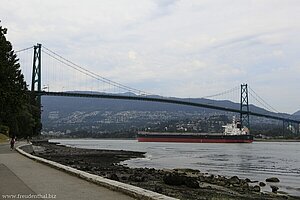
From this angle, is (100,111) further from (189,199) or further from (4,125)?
(189,199)

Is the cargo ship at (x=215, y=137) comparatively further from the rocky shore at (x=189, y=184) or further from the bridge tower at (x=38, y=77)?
the rocky shore at (x=189, y=184)

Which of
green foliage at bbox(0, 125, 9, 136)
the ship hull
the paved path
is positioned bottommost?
the ship hull

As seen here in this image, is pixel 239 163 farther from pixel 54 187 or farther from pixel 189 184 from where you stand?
pixel 54 187

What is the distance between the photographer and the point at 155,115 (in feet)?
573

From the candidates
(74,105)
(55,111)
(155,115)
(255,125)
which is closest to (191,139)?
(255,125)

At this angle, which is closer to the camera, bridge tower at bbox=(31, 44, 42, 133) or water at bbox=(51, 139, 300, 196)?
water at bbox=(51, 139, 300, 196)

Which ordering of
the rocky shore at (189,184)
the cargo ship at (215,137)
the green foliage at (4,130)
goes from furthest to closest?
the cargo ship at (215,137) → the green foliage at (4,130) → the rocky shore at (189,184)

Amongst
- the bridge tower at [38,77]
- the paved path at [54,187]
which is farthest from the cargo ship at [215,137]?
the paved path at [54,187]

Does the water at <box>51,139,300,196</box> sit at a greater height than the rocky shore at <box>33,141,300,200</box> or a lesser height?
lesser

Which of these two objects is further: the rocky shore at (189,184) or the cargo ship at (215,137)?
the cargo ship at (215,137)

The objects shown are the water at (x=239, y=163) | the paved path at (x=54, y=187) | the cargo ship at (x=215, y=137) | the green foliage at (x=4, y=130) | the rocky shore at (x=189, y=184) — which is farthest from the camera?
the cargo ship at (x=215, y=137)

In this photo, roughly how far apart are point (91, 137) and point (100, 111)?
40.5 m

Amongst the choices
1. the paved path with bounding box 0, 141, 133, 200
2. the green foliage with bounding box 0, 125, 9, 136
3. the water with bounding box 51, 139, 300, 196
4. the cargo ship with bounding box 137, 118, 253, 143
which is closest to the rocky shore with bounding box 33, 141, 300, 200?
the water with bounding box 51, 139, 300, 196

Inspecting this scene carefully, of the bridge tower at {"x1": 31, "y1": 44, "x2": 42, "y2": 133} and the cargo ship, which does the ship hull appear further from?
the bridge tower at {"x1": 31, "y1": 44, "x2": 42, "y2": 133}
